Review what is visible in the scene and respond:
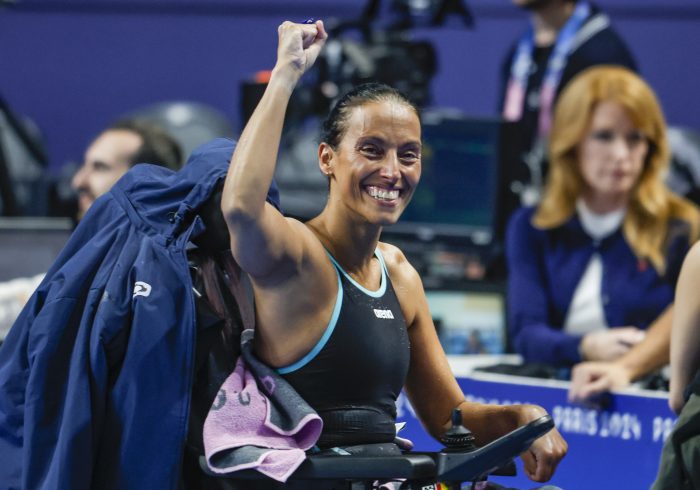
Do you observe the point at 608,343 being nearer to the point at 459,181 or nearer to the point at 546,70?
the point at 459,181

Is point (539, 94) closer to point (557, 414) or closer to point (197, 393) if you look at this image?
point (557, 414)

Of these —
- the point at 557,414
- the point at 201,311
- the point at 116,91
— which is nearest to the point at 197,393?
the point at 201,311

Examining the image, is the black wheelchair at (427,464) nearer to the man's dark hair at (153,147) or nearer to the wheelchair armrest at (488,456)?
the wheelchair armrest at (488,456)

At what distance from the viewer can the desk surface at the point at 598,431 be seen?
10.3 ft

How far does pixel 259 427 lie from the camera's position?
2.24m

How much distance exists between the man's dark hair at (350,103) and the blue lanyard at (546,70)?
246cm

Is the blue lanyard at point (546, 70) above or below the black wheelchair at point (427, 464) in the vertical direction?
above

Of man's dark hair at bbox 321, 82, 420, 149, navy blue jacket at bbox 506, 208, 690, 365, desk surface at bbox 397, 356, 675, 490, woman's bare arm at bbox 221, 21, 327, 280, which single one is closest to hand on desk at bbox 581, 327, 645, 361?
navy blue jacket at bbox 506, 208, 690, 365

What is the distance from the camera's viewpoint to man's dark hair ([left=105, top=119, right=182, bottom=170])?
4.12 m

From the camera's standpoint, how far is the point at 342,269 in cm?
240

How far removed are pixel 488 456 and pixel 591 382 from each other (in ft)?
4.10

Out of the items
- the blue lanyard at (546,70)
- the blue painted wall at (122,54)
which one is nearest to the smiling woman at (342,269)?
the blue lanyard at (546,70)

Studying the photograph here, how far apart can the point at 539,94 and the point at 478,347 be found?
3.83 ft

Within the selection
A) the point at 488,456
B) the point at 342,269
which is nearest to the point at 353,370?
the point at 342,269
